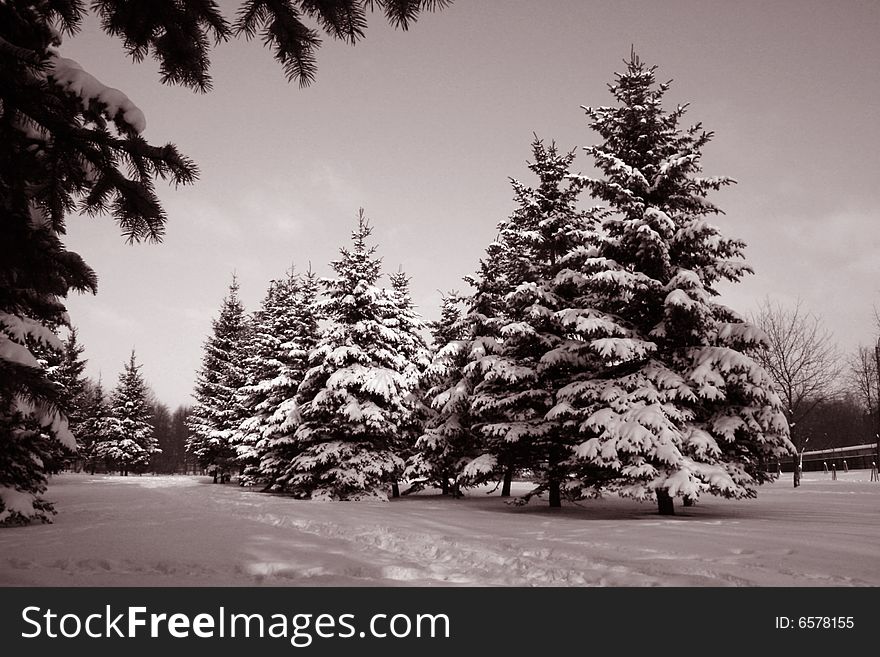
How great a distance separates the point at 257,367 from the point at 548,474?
69.1 feet

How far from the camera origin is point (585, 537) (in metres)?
8.53

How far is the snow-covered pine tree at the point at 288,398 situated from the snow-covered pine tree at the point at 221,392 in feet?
30.0

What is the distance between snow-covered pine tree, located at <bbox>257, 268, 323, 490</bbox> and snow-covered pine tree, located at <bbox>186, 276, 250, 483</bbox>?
9.16m

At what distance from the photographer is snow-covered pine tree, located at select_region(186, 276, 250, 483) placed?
36656 millimetres

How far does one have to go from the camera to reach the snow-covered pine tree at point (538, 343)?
1530cm

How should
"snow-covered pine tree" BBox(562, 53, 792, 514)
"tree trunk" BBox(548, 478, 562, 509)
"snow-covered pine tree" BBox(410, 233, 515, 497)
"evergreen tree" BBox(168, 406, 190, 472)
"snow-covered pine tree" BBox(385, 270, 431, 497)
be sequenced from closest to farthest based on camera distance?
"snow-covered pine tree" BBox(562, 53, 792, 514) < "tree trunk" BBox(548, 478, 562, 509) < "snow-covered pine tree" BBox(410, 233, 515, 497) < "snow-covered pine tree" BBox(385, 270, 431, 497) < "evergreen tree" BBox(168, 406, 190, 472)

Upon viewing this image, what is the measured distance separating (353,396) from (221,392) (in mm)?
22471

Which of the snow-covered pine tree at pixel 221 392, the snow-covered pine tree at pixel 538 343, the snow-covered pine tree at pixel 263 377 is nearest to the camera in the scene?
the snow-covered pine tree at pixel 538 343

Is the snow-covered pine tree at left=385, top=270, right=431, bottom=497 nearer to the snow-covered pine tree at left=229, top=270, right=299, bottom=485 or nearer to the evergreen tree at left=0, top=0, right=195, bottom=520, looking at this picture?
the snow-covered pine tree at left=229, top=270, right=299, bottom=485

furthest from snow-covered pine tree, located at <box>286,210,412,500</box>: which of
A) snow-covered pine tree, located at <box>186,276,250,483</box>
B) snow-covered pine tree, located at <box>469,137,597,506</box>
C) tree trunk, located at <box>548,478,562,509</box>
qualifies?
snow-covered pine tree, located at <box>186,276,250,483</box>

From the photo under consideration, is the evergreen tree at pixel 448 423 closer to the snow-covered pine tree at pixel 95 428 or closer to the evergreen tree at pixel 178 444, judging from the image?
the snow-covered pine tree at pixel 95 428

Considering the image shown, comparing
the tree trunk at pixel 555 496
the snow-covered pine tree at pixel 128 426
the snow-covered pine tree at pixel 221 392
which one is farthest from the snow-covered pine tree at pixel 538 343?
the snow-covered pine tree at pixel 128 426
